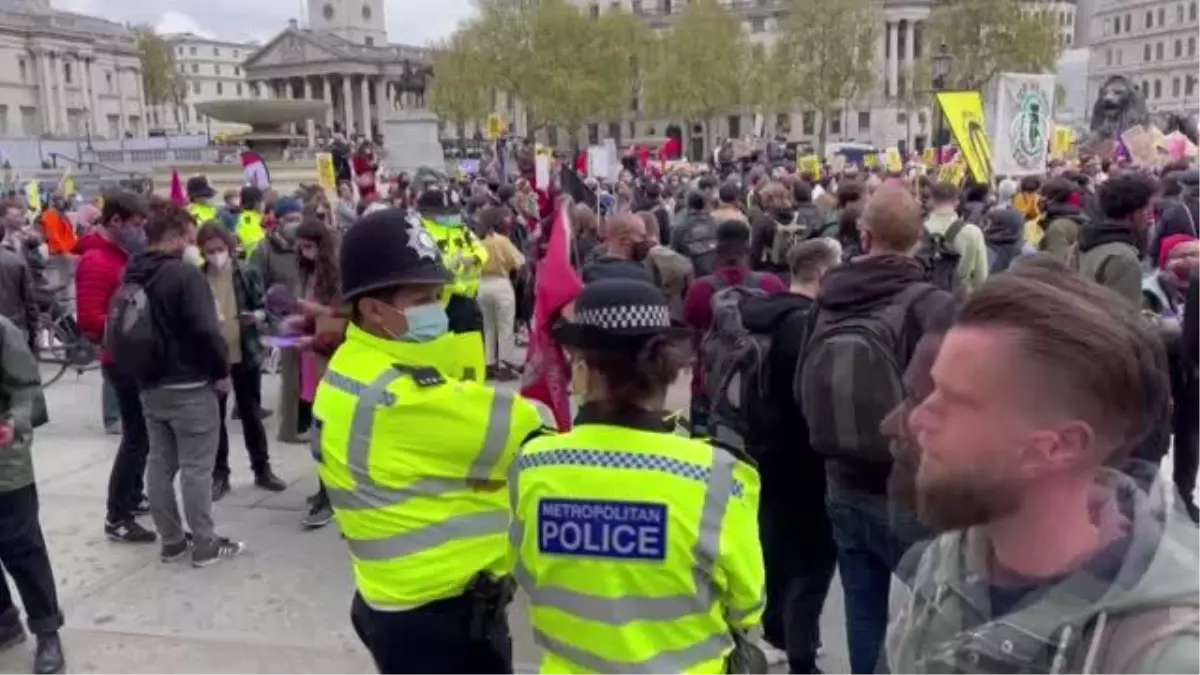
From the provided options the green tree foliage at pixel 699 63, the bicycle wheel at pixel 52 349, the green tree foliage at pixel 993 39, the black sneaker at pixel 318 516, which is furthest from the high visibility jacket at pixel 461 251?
the green tree foliage at pixel 699 63

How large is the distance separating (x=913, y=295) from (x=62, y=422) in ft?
26.3

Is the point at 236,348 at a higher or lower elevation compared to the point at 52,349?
higher

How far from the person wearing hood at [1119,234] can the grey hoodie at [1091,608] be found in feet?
14.0

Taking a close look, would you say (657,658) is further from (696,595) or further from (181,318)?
A: (181,318)

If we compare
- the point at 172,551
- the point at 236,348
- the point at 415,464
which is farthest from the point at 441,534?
the point at 236,348

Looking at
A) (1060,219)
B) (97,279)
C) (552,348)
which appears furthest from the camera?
(1060,219)

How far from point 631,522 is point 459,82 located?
6444 cm

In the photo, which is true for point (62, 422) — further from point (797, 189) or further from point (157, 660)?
point (797, 189)

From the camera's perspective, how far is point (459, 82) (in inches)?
2537

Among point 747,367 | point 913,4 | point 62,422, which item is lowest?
point 62,422

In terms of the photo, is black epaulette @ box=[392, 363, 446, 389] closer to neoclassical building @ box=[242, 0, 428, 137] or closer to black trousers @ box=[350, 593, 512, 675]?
black trousers @ box=[350, 593, 512, 675]

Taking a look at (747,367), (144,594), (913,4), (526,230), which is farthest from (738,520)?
Result: (913,4)

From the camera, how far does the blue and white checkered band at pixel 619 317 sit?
2451 mm

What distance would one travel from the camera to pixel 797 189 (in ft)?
33.5
